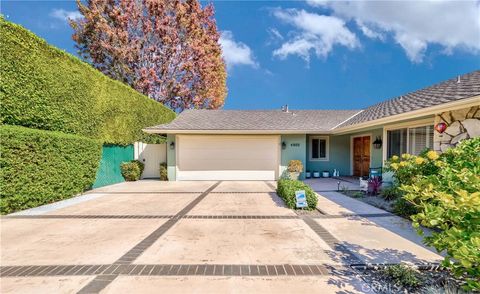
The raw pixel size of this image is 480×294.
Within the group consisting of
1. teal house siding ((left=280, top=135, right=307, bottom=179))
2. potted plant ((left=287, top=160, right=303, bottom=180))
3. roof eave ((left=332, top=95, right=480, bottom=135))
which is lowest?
potted plant ((left=287, top=160, right=303, bottom=180))

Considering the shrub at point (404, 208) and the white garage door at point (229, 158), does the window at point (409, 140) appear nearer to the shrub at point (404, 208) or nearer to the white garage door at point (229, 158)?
the shrub at point (404, 208)

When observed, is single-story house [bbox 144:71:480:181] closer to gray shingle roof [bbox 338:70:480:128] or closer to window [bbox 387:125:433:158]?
window [bbox 387:125:433:158]

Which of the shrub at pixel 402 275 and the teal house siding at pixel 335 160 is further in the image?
the teal house siding at pixel 335 160

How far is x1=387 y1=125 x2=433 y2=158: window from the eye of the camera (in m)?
7.61

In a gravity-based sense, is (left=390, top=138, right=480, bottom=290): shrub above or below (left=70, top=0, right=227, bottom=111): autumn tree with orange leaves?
below

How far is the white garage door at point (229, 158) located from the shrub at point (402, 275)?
9.68m

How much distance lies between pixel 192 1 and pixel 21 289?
2256 cm

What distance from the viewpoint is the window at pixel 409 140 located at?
300 inches

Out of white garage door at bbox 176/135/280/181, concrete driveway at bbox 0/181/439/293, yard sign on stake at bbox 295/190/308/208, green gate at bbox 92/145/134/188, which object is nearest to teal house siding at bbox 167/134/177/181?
white garage door at bbox 176/135/280/181

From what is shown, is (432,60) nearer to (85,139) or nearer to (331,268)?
(331,268)

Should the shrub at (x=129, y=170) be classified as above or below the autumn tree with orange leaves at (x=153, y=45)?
below

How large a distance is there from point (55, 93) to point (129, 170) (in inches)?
226

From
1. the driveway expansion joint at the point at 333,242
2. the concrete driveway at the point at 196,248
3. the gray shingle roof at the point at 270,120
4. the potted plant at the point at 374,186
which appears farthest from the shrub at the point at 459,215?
the gray shingle roof at the point at 270,120

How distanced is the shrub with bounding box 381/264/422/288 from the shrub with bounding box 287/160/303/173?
8792 mm
